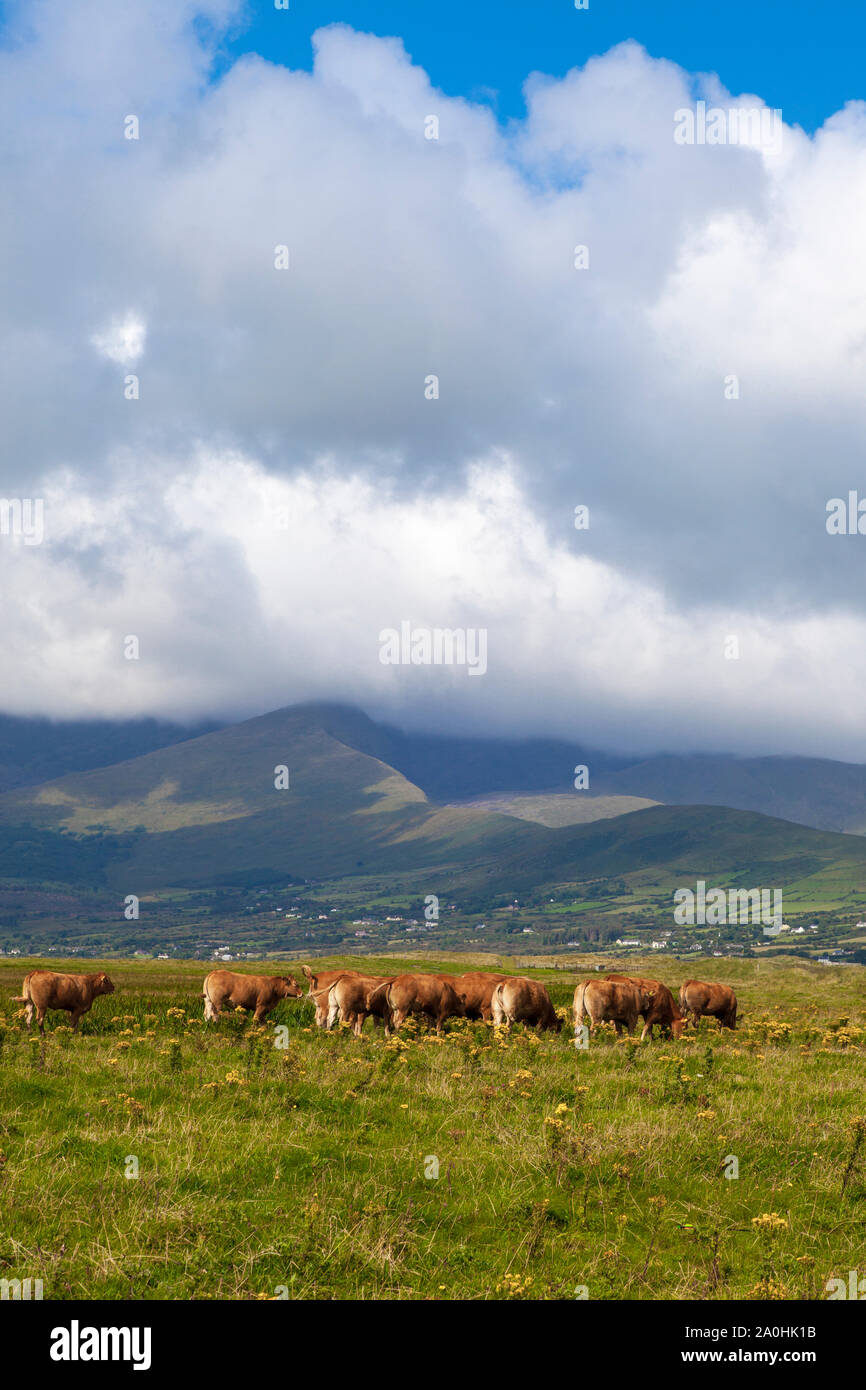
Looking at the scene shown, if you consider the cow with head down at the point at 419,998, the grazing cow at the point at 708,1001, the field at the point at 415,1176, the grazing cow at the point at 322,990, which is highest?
the field at the point at 415,1176

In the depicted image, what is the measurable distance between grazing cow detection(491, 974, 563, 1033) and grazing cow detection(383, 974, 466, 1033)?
1.73 meters

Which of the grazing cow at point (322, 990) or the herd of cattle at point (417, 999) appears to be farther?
the grazing cow at point (322, 990)

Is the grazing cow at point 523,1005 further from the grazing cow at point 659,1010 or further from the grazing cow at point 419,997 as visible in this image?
the grazing cow at point 659,1010

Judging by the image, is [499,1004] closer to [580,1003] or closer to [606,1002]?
[580,1003]

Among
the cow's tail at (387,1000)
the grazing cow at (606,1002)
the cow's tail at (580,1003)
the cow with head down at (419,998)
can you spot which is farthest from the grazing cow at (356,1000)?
the grazing cow at (606,1002)

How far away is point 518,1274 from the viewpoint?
32.3 feet

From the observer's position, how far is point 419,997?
30391 millimetres

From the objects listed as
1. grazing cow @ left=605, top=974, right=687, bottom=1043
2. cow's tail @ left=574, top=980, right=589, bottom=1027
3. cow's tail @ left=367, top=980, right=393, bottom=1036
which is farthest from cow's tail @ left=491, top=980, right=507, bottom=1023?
grazing cow @ left=605, top=974, right=687, bottom=1043

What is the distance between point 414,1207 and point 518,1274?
223cm

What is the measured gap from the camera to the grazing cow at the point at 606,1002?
31.4m

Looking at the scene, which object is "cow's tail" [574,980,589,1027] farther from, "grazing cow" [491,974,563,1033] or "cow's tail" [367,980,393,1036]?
"cow's tail" [367,980,393,1036]

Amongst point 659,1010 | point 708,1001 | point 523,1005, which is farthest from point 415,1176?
point 708,1001

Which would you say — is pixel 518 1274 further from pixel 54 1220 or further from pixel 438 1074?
pixel 438 1074
